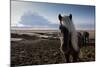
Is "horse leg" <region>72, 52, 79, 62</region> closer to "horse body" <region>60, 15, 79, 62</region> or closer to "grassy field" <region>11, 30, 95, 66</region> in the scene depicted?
"horse body" <region>60, 15, 79, 62</region>

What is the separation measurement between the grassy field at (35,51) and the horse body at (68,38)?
0.09 m

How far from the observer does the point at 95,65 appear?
8.34 feet

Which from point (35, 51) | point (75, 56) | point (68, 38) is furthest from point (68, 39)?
point (35, 51)

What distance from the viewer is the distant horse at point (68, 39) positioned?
2377 mm

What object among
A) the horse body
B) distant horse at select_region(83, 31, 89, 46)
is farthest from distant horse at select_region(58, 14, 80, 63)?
distant horse at select_region(83, 31, 89, 46)

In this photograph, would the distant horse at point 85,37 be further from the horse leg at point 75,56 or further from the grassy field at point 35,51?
the grassy field at point 35,51

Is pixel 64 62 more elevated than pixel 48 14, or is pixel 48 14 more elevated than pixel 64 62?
pixel 48 14

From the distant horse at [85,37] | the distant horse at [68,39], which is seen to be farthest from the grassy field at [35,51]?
the distant horse at [85,37]

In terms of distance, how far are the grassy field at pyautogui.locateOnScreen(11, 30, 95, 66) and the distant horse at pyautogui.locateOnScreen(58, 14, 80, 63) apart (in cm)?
8

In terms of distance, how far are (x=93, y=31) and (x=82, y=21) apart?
222 mm

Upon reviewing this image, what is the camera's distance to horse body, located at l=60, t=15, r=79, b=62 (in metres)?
2.38
